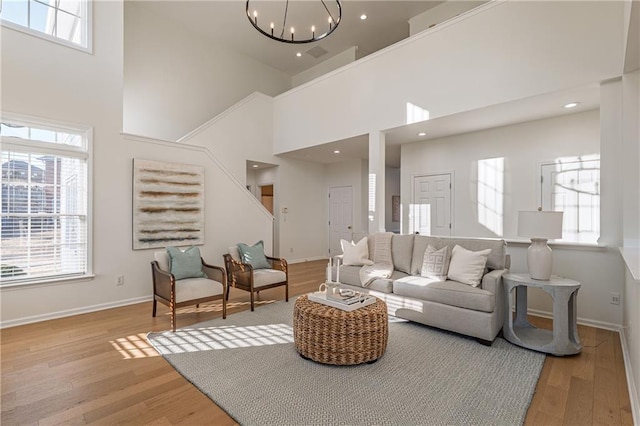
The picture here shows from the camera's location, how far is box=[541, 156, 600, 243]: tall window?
14.3 feet

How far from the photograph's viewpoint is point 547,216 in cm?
289

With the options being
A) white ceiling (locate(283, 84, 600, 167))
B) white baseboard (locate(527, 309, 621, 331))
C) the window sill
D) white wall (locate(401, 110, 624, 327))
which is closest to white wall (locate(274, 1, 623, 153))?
white ceiling (locate(283, 84, 600, 167))

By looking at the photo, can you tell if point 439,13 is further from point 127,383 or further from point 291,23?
point 127,383

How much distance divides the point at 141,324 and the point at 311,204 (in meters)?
5.52

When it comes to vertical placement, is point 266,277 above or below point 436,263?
below

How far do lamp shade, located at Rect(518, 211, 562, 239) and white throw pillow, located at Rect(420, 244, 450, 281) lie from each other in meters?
0.87

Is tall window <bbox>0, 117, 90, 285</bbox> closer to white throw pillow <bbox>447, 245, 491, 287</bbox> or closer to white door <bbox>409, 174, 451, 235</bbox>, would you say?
white throw pillow <bbox>447, 245, 491, 287</bbox>

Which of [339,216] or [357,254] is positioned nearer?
[357,254]

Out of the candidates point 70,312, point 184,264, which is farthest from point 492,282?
point 70,312

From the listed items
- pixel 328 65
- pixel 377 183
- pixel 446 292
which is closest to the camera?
pixel 446 292

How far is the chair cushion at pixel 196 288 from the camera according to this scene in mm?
3453

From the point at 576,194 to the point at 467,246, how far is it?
229 centimetres

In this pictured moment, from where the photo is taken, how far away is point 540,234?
2912 millimetres

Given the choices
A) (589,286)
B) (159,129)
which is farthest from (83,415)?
(159,129)
